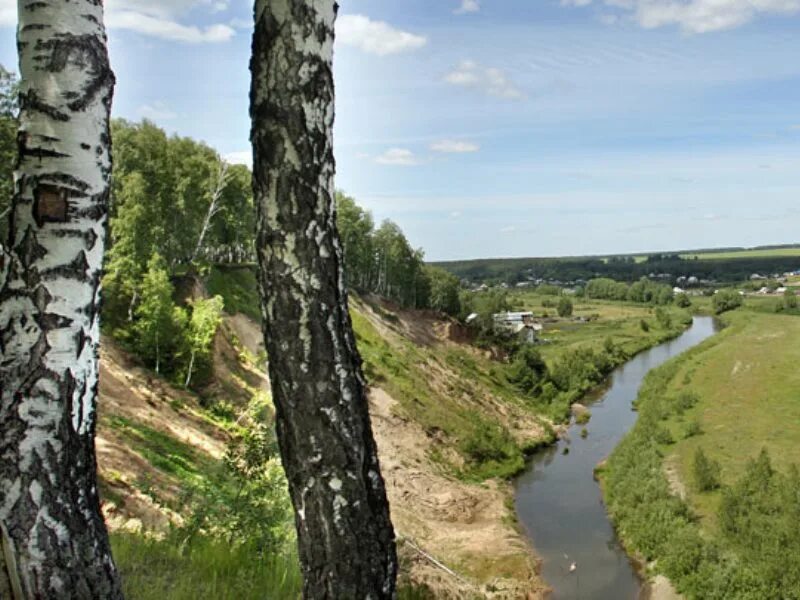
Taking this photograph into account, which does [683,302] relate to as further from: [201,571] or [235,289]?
[201,571]

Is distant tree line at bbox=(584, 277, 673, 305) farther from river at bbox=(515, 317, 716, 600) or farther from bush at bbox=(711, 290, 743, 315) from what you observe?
river at bbox=(515, 317, 716, 600)

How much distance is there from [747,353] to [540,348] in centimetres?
2556

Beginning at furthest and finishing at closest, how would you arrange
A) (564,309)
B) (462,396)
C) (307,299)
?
(564,309), (462,396), (307,299)

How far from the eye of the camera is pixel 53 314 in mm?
3137

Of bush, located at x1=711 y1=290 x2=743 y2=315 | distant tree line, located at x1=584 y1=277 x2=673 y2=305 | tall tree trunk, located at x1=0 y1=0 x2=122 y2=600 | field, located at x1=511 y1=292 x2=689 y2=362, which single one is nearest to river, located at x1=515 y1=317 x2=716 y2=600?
field, located at x1=511 y1=292 x2=689 y2=362

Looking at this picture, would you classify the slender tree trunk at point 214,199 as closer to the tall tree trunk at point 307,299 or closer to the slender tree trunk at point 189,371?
the slender tree trunk at point 189,371

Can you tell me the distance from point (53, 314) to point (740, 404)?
56219 mm

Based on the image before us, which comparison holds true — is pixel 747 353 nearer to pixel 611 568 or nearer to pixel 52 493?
pixel 611 568

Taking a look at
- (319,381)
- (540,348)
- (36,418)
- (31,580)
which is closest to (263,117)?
(319,381)

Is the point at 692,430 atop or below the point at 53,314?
below

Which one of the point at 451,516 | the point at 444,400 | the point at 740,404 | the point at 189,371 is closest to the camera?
the point at 189,371

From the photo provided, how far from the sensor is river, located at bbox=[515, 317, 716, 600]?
2778 cm

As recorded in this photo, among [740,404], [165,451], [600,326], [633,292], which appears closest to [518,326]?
[600,326]

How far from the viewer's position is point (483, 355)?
69.8 m
